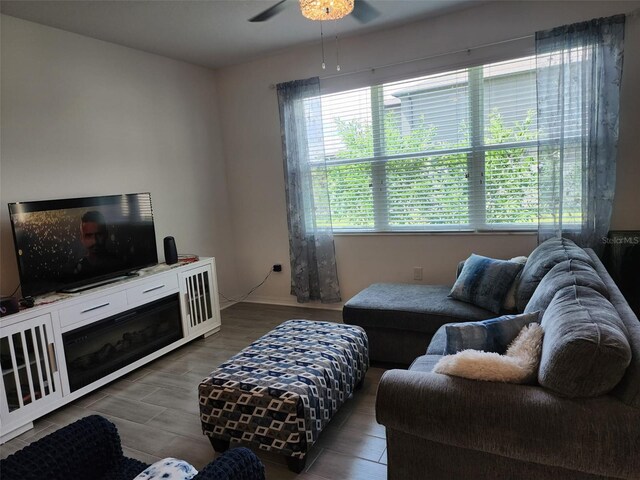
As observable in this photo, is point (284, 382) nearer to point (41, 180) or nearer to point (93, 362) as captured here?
point (93, 362)

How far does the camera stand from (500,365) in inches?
53.9

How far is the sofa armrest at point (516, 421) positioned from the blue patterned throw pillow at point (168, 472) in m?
0.67

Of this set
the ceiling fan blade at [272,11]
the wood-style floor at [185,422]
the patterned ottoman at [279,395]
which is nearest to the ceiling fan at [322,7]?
the ceiling fan blade at [272,11]

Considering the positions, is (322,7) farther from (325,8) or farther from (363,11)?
(363,11)

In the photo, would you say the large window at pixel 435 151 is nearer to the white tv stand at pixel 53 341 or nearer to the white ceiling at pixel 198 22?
Result: the white ceiling at pixel 198 22

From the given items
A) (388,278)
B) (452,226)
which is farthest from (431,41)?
(388,278)

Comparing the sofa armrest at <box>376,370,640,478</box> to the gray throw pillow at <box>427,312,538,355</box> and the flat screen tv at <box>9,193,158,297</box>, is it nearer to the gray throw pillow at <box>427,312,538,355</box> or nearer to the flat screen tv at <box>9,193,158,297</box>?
the gray throw pillow at <box>427,312,538,355</box>

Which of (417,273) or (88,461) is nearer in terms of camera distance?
(88,461)

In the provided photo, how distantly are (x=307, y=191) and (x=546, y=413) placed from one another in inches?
125

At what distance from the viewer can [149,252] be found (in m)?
3.49

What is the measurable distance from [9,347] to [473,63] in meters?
3.89

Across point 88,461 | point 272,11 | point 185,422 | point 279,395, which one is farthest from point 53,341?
point 272,11

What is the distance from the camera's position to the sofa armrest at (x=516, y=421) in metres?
1.15

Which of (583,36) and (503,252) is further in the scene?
(503,252)
